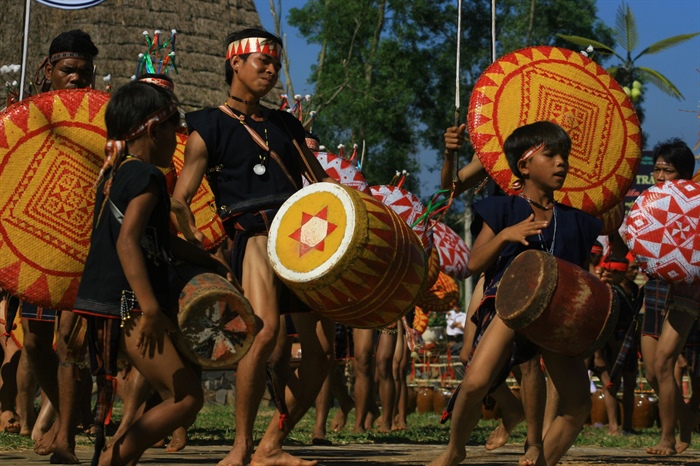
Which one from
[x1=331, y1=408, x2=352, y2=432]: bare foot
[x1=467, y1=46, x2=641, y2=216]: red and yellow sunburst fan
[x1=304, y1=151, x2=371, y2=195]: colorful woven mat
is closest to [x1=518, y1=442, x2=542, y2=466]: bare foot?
[x1=467, y1=46, x2=641, y2=216]: red and yellow sunburst fan

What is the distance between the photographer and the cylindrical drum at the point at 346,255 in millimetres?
5785

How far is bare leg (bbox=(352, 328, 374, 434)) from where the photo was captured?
36.2 ft

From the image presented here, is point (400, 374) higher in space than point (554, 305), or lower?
lower

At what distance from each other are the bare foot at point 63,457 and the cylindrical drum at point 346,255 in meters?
1.37

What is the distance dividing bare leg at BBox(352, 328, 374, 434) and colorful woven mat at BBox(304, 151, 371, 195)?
5.69ft

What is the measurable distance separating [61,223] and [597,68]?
11.0 feet

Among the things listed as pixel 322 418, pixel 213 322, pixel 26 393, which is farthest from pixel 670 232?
pixel 26 393

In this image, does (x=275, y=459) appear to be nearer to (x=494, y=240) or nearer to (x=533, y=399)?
(x=494, y=240)

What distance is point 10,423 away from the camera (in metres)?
9.98

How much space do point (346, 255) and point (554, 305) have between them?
0.95 m

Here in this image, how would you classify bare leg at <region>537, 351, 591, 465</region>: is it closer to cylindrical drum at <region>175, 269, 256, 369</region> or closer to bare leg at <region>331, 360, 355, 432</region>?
cylindrical drum at <region>175, 269, 256, 369</region>

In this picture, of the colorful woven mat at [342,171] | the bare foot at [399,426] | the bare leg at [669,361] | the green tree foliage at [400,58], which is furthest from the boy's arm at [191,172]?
the green tree foliage at [400,58]

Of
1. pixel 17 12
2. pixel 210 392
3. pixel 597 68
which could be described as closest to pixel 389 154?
pixel 17 12

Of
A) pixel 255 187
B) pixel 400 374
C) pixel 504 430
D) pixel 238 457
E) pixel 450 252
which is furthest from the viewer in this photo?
pixel 450 252
